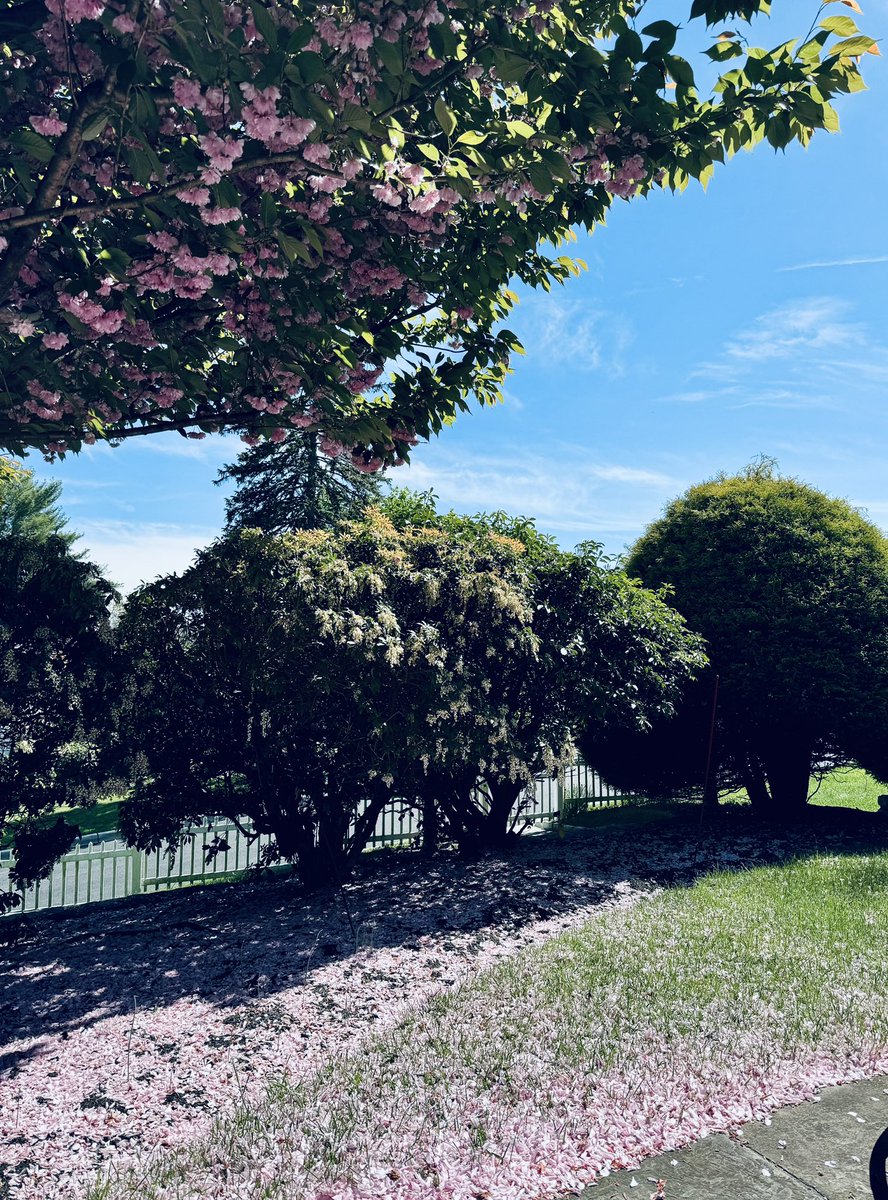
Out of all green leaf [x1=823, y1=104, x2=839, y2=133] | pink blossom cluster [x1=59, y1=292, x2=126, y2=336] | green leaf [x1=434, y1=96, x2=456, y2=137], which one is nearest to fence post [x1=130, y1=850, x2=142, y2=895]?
pink blossom cluster [x1=59, y1=292, x2=126, y2=336]

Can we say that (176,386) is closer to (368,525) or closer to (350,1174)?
(368,525)

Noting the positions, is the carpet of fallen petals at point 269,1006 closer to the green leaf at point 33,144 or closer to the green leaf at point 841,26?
the green leaf at point 33,144

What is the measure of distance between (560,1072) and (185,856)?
10769 millimetres

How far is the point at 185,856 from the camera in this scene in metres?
13.8

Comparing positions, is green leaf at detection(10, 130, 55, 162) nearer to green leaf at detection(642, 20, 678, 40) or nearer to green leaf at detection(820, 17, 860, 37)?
green leaf at detection(642, 20, 678, 40)

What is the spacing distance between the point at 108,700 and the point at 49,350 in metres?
3.65

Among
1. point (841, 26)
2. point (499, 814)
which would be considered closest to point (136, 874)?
point (499, 814)

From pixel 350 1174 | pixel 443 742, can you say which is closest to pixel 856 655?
pixel 443 742

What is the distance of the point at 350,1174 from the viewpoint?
3.56 metres

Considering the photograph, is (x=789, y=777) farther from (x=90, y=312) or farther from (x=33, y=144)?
(x=33, y=144)

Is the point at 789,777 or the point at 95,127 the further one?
the point at 789,777

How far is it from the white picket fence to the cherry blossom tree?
5160mm

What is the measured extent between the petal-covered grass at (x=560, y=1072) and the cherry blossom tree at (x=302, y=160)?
15.3ft

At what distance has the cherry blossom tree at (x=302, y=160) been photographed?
4.13m
